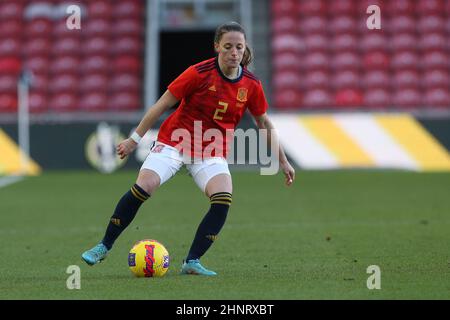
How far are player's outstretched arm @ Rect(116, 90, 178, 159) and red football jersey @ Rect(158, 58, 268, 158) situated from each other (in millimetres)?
100

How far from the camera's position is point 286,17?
23.6 m

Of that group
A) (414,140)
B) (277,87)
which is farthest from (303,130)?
(277,87)

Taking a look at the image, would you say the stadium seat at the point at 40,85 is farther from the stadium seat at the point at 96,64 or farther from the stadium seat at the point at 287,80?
the stadium seat at the point at 287,80

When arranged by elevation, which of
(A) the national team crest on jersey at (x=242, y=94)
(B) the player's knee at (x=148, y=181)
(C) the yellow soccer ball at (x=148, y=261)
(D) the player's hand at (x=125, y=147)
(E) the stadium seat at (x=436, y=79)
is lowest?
(C) the yellow soccer ball at (x=148, y=261)

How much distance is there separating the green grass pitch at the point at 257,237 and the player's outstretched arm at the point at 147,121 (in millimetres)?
909

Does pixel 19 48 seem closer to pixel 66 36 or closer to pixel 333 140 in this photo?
pixel 66 36

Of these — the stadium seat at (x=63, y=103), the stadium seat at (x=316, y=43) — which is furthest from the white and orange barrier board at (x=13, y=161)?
the stadium seat at (x=316, y=43)

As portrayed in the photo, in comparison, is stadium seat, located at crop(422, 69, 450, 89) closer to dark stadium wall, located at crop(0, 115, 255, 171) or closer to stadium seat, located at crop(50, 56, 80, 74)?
dark stadium wall, located at crop(0, 115, 255, 171)

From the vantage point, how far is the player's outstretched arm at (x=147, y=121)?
709 cm

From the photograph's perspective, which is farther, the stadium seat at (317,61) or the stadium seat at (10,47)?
the stadium seat at (10,47)

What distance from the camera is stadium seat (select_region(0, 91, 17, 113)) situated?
2289cm

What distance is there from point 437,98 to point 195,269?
52.2ft

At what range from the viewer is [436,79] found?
22703 millimetres

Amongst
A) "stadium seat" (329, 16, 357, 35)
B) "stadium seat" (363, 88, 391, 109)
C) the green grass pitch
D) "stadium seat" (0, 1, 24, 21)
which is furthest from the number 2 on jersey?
"stadium seat" (0, 1, 24, 21)
